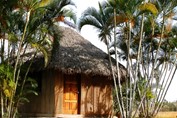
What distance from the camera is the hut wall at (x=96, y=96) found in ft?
55.2

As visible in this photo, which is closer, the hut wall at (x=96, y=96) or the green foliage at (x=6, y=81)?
the green foliage at (x=6, y=81)

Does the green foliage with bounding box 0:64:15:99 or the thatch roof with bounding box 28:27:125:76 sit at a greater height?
the thatch roof with bounding box 28:27:125:76

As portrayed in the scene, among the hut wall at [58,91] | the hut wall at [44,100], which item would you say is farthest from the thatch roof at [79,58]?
the hut wall at [44,100]

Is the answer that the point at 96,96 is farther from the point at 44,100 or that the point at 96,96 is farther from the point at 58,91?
the point at 44,100

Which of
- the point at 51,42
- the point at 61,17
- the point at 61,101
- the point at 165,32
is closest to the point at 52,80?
the point at 61,101

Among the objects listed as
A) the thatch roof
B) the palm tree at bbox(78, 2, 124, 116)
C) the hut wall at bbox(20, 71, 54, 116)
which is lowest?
the hut wall at bbox(20, 71, 54, 116)

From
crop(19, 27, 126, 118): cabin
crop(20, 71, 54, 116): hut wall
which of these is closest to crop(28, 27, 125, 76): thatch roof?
crop(19, 27, 126, 118): cabin

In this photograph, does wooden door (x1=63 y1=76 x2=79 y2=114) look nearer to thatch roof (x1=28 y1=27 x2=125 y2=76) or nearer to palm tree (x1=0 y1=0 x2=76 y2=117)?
thatch roof (x1=28 y1=27 x2=125 y2=76)

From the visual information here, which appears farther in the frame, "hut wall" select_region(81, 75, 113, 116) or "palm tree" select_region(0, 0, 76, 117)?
"hut wall" select_region(81, 75, 113, 116)

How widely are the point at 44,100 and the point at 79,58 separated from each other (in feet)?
7.58

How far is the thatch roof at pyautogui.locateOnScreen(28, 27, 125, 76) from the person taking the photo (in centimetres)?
1559

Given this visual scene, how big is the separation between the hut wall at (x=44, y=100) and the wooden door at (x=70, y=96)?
2.15 ft

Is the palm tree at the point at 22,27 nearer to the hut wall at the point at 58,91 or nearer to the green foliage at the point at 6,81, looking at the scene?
the green foliage at the point at 6,81

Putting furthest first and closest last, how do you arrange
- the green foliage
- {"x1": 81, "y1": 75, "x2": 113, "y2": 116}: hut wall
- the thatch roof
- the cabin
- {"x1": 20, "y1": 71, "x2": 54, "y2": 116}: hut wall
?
{"x1": 81, "y1": 75, "x2": 113, "y2": 116}: hut wall < {"x1": 20, "y1": 71, "x2": 54, "y2": 116}: hut wall < the cabin < the thatch roof < the green foliage
